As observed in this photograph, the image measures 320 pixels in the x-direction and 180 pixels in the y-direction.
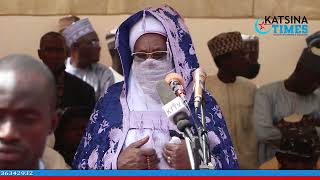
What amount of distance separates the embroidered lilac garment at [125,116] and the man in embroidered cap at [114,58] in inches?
1.9

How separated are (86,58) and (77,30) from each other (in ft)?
0.52

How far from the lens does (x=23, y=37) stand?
9.92 ft

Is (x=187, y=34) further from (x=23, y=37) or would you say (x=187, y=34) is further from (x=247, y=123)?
(x=23, y=37)

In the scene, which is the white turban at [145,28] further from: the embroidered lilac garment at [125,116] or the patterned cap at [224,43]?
the patterned cap at [224,43]

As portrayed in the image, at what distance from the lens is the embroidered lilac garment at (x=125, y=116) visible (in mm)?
2910

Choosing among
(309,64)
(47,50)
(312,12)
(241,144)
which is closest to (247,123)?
(241,144)

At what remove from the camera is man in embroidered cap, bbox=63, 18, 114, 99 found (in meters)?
3.13

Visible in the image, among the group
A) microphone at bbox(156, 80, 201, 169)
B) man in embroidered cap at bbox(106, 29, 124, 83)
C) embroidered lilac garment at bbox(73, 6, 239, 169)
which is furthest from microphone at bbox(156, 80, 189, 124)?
man in embroidered cap at bbox(106, 29, 124, 83)

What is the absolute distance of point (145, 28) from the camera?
2.97 meters

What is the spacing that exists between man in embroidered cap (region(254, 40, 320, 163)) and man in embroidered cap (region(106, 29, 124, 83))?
0.66 meters

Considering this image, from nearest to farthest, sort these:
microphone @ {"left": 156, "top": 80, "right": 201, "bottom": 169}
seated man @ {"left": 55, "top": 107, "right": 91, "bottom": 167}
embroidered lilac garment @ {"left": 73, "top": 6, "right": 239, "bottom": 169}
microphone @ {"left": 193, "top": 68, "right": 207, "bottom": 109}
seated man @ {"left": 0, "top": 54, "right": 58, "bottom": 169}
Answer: microphone @ {"left": 156, "top": 80, "right": 201, "bottom": 169} → microphone @ {"left": 193, "top": 68, "right": 207, "bottom": 109} → seated man @ {"left": 0, "top": 54, "right": 58, "bottom": 169} → embroidered lilac garment @ {"left": 73, "top": 6, "right": 239, "bottom": 169} → seated man @ {"left": 55, "top": 107, "right": 91, "bottom": 167}

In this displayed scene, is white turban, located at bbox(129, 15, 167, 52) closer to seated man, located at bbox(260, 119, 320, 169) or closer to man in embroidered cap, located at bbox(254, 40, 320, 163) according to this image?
man in embroidered cap, located at bbox(254, 40, 320, 163)

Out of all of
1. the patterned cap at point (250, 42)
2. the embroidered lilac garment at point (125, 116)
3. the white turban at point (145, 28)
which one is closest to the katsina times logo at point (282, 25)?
the patterned cap at point (250, 42)

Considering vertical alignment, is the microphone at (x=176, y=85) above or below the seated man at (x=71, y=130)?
above
